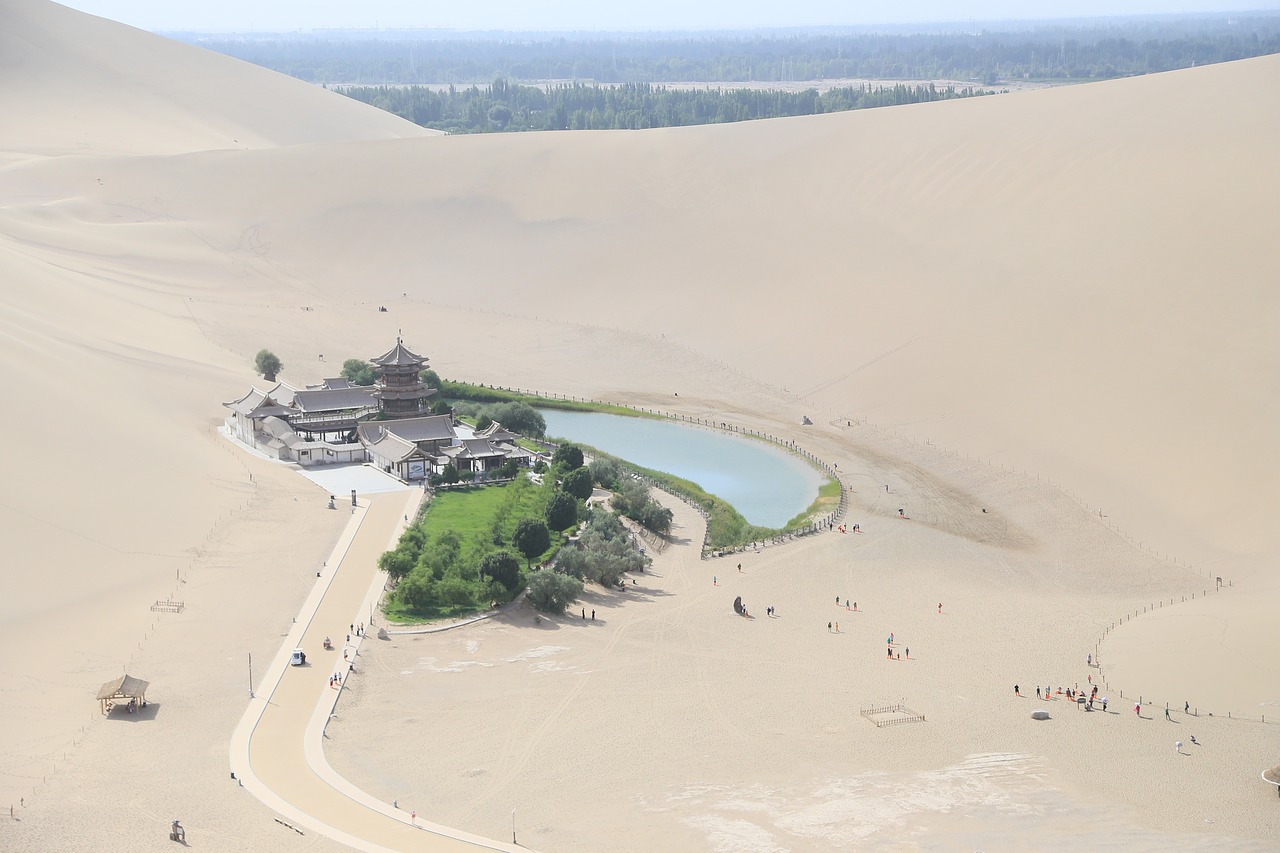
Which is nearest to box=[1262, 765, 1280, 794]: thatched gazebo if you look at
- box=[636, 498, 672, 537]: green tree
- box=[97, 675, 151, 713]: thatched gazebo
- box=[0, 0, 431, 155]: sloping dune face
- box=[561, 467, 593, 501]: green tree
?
box=[636, 498, 672, 537]: green tree

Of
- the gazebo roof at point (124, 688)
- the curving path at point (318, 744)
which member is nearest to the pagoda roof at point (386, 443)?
the curving path at point (318, 744)

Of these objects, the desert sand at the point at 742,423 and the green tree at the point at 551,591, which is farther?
the green tree at the point at 551,591

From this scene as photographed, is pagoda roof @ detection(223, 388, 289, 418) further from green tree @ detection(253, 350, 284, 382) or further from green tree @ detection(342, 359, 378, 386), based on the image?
green tree @ detection(253, 350, 284, 382)

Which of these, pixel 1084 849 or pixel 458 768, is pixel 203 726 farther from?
pixel 1084 849

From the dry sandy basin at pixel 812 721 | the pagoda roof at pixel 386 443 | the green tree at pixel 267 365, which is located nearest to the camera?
the dry sandy basin at pixel 812 721

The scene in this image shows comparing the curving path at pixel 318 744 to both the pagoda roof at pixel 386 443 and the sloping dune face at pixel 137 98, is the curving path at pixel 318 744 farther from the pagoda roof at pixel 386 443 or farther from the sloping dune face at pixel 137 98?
the sloping dune face at pixel 137 98

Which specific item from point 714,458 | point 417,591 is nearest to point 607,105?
point 714,458
